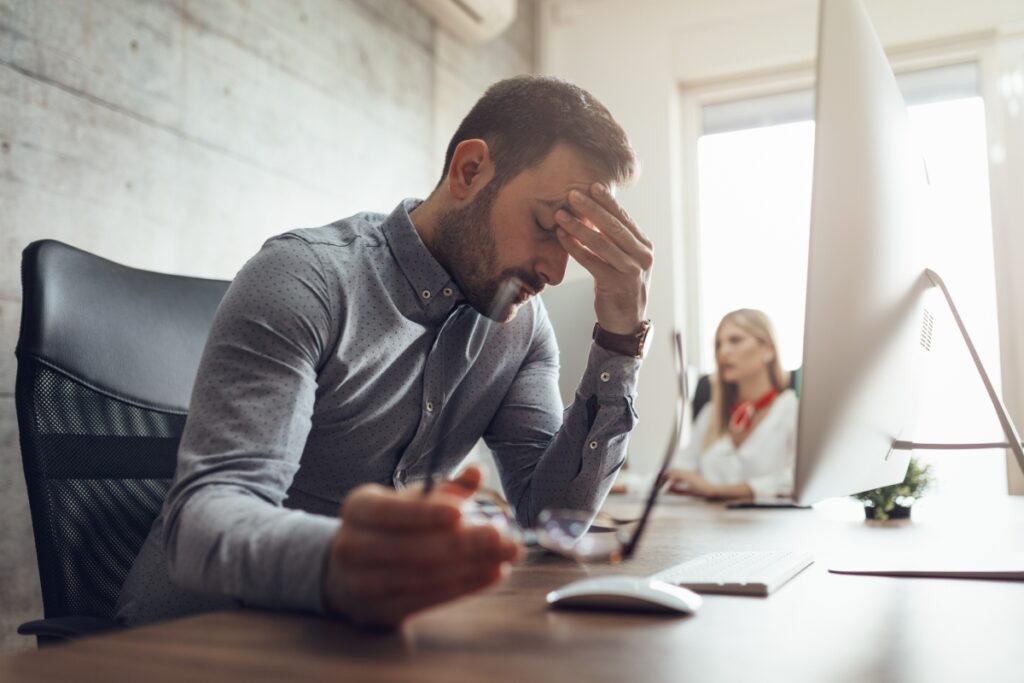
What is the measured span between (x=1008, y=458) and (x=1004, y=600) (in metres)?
2.98

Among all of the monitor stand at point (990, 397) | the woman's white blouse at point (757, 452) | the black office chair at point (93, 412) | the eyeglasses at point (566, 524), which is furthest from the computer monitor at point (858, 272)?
the woman's white blouse at point (757, 452)

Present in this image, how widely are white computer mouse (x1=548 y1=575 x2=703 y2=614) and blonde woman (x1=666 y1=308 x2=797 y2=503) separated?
2.38 m

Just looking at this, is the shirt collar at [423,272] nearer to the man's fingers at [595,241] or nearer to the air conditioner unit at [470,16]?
the man's fingers at [595,241]

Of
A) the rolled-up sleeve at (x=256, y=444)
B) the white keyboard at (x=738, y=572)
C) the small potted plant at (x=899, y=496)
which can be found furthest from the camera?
the small potted plant at (x=899, y=496)

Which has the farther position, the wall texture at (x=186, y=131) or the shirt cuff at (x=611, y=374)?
the wall texture at (x=186, y=131)

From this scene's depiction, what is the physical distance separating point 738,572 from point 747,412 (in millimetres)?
2484

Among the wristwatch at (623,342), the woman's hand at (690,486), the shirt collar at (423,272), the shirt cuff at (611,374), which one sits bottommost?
the woman's hand at (690,486)

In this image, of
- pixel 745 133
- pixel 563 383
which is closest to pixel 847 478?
pixel 563 383

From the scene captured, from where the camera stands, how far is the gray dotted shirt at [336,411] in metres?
0.68

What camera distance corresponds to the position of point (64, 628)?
86 centimetres

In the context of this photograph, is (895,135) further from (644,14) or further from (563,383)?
(644,14)

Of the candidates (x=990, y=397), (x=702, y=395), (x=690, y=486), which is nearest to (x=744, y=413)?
(x=702, y=395)

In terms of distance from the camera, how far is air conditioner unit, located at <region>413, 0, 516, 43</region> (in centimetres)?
315

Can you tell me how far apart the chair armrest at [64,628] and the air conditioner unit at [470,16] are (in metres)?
2.70
